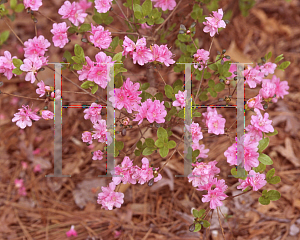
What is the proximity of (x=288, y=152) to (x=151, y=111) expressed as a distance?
140cm

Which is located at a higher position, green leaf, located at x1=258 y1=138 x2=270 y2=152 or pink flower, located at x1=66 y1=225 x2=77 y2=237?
green leaf, located at x1=258 y1=138 x2=270 y2=152

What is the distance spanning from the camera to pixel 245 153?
1.25 meters

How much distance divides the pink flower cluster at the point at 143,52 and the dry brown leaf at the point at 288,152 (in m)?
1.31

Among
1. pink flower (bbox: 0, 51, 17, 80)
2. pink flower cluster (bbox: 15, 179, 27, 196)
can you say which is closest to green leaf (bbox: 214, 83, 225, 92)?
pink flower (bbox: 0, 51, 17, 80)

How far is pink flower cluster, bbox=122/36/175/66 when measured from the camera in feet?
4.03

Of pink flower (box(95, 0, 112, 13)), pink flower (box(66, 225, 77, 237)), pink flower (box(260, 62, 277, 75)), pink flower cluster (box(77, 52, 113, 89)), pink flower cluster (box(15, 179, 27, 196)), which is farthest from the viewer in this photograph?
pink flower cluster (box(15, 179, 27, 196))

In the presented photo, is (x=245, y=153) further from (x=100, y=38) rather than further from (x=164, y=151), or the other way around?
(x=100, y=38)

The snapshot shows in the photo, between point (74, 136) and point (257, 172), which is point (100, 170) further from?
point (257, 172)

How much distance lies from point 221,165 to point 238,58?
3.08 feet

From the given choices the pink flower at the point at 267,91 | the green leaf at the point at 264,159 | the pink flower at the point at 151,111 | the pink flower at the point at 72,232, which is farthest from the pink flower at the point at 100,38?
the pink flower at the point at 72,232

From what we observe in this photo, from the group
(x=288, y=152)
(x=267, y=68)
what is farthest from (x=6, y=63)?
(x=288, y=152)

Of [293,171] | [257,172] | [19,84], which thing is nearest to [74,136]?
[19,84]

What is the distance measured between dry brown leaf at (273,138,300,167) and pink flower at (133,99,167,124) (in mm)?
1292

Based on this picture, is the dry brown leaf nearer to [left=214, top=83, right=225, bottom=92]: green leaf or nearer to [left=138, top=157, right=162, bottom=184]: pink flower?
[left=214, top=83, right=225, bottom=92]: green leaf
